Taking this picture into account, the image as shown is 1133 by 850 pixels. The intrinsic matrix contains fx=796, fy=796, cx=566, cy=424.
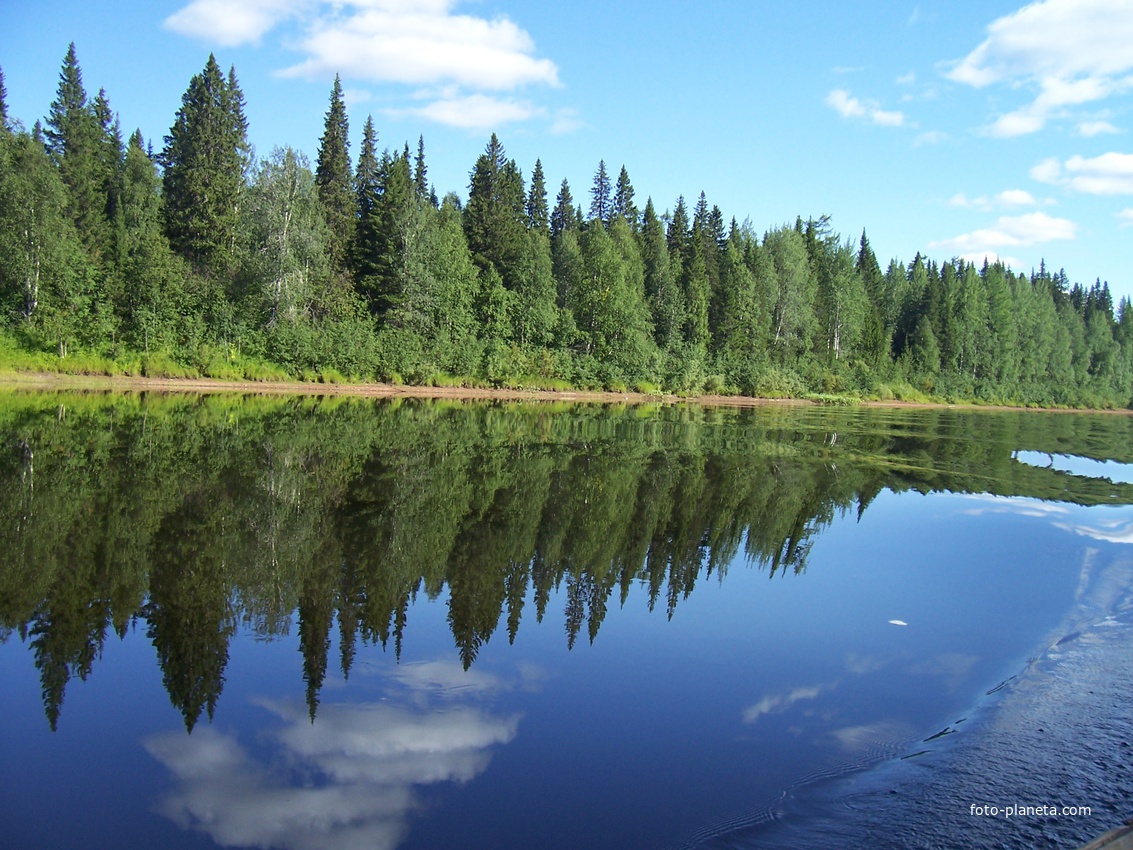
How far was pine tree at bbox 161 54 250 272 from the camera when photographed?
51969 mm

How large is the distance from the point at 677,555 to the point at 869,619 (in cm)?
287

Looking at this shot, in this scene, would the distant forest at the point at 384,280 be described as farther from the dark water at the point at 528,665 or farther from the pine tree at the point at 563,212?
the dark water at the point at 528,665

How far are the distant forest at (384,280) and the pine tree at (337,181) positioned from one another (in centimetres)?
16

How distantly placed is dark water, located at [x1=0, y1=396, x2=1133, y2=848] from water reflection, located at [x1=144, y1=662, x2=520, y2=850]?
2cm

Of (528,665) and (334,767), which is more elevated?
(528,665)

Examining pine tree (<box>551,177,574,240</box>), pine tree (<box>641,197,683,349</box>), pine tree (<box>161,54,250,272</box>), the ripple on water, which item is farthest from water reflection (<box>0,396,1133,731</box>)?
pine tree (<box>551,177,574,240</box>)

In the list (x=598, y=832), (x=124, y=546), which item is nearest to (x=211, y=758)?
(x=598, y=832)

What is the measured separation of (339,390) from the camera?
4678 centimetres

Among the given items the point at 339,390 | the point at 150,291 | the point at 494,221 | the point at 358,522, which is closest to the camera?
the point at 358,522

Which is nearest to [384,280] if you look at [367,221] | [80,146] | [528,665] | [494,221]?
[367,221]

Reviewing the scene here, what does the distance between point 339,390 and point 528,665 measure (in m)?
41.8

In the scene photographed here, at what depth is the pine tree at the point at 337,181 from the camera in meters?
57.5

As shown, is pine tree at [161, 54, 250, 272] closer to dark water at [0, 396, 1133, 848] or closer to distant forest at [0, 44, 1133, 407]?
distant forest at [0, 44, 1133, 407]

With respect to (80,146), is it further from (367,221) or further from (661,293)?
(661,293)
